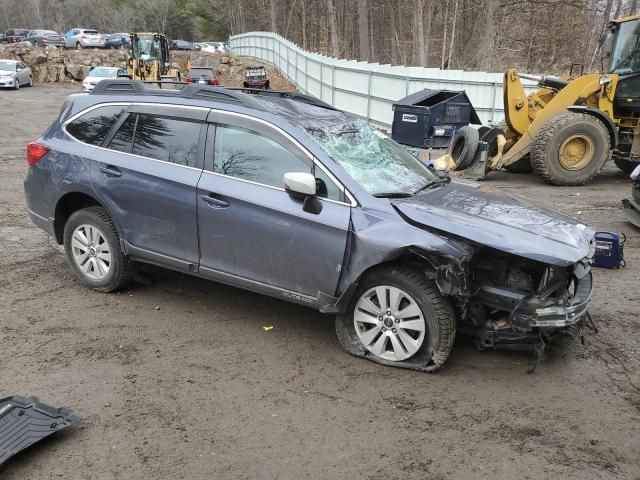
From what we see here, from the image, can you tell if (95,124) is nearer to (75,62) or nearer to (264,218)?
(264,218)

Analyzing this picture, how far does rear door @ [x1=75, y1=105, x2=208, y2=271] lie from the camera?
15.7 feet

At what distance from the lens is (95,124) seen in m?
5.41

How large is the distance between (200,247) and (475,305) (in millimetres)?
2163

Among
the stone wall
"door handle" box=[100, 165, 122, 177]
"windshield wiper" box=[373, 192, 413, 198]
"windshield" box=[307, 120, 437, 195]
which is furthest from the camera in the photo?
the stone wall

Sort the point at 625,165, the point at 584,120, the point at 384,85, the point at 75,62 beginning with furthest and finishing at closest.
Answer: the point at 75,62 → the point at 384,85 → the point at 625,165 → the point at 584,120

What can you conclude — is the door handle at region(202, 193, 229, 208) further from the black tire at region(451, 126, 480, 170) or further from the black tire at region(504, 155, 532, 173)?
the black tire at region(504, 155, 532, 173)

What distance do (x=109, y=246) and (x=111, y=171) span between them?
2.20 ft

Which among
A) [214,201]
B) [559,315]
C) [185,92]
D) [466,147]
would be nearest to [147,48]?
[466,147]

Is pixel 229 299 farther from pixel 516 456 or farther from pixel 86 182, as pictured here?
pixel 516 456

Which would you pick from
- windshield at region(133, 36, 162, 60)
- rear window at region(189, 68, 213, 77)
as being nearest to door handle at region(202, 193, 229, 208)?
rear window at region(189, 68, 213, 77)

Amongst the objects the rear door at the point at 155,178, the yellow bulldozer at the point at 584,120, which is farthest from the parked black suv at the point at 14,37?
the rear door at the point at 155,178

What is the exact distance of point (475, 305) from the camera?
13.4ft

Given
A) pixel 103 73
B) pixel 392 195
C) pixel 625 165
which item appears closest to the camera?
pixel 392 195

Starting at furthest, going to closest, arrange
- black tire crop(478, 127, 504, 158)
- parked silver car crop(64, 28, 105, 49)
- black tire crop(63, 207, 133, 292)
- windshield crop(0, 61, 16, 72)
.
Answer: parked silver car crop(64, 28, 105, 49) → windshield crop(0, 61, 16, 72) → black tire crop(478, 127, 504, 158) → black tire crop(63, 207, 133, 292)
